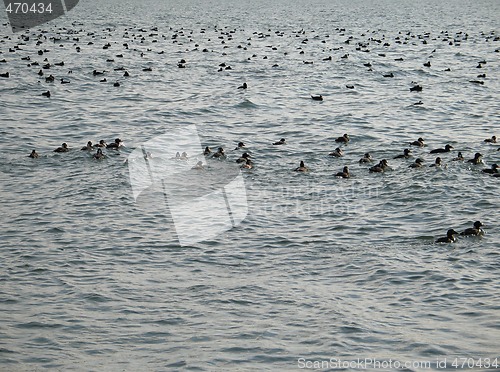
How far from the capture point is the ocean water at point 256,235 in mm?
15070

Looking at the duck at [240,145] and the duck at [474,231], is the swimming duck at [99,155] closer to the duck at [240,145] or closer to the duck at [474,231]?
the duck at [240,145]

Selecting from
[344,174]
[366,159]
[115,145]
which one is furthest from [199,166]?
[366,159]

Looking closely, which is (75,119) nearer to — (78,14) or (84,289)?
(84,289)

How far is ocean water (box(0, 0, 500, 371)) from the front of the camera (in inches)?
593

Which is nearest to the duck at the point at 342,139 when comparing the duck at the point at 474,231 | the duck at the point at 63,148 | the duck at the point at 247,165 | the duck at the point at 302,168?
the duck at the point at 302,168

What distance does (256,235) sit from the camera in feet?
69.0

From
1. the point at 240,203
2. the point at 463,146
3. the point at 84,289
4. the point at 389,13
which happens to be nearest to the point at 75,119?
the point at 240,203

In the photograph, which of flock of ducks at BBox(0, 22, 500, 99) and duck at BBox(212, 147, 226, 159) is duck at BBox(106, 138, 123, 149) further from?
flock of ducks at BBox(0, 22, 500, 99)

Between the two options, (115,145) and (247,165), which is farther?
(115,145)

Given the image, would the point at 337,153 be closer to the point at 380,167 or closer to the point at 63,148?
the point at 380,167

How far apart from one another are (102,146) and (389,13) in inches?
3660

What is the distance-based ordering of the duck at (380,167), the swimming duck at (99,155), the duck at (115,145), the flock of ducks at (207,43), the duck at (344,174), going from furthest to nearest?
the flock of ducks at (207,43) → the duck at (115,145) → the swimming duck at (99,155) → the duck at (380,167) → the duck at (344,174)

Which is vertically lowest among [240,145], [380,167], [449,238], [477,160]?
[449,238]

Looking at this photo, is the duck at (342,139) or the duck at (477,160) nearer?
the duck at (477,160)
